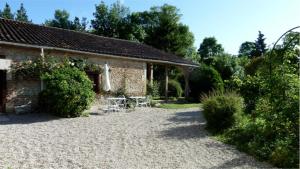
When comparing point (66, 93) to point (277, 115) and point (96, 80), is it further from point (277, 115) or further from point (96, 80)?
point (277, 115)

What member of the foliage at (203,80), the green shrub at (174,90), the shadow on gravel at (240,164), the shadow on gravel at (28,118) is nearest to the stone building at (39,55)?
the shadow on gravel at (28,118)

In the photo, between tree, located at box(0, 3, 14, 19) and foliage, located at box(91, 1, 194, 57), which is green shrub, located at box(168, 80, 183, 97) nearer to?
foliage, located at box(91, 1, 194, 57)

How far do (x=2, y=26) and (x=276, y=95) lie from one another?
13970 millimetres

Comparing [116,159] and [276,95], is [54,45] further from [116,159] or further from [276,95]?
[276,95]

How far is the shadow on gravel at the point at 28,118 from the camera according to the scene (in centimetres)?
1209

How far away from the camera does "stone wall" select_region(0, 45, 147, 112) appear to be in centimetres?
1448

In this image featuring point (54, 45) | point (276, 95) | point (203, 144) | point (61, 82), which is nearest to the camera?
point (276, 95)

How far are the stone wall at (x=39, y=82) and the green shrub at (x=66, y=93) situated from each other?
0.98m

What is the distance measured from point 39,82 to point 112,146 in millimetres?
8177

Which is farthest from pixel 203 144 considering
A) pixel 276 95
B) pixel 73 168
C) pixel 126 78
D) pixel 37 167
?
pixel 126 78

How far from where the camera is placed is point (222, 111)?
10.6 m

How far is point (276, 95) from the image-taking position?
8273mm

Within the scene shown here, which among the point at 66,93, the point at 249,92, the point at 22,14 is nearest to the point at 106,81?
the point at 66,93

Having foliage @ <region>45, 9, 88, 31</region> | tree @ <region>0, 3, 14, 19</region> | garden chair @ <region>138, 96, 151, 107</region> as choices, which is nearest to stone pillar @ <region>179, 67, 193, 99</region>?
garden chair @ <region>138, 96, 151, 107</region>
